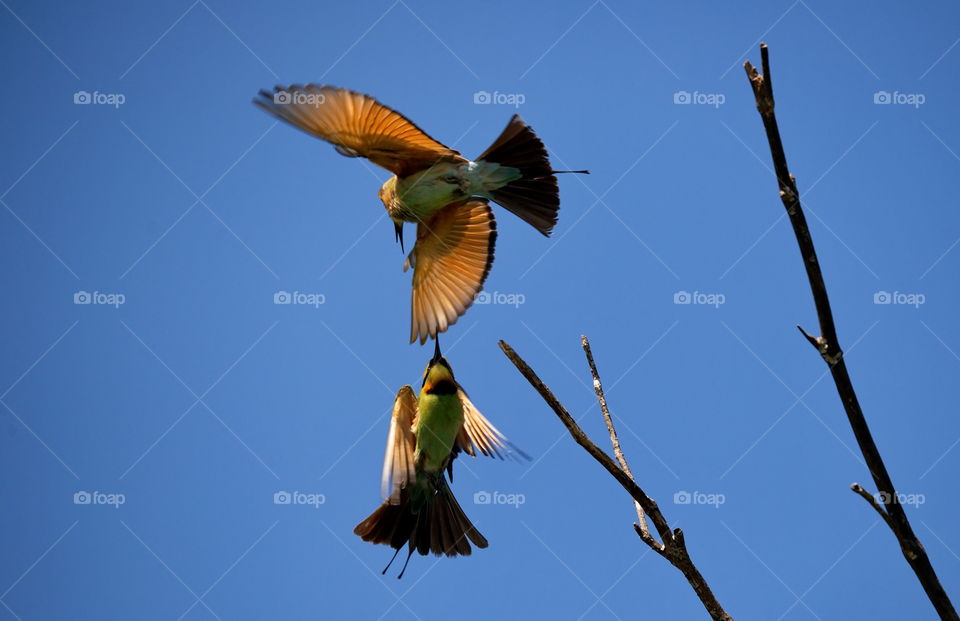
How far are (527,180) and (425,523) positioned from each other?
207 centimetres

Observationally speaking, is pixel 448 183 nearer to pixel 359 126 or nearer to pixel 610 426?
pixel 359 126

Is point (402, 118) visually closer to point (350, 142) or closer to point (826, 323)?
point (350, 142)

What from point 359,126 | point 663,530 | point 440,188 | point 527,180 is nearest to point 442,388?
point 440,188

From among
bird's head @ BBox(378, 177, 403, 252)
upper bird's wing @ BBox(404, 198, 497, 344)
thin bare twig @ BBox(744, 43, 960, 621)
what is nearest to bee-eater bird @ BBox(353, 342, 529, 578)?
upper bird's wing @ BBox(404, 198, 497, 344)

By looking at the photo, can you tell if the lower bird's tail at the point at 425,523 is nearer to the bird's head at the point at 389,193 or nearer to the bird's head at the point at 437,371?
the bird's head at the point at 437,371

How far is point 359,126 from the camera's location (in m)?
4.92

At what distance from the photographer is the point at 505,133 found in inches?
202

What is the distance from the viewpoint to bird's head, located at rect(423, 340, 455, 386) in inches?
203

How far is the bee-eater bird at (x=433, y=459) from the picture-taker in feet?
16.8

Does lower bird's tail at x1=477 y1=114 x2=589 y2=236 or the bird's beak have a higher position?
lower bird's tail at x1=477 y1=114 x2=589 y2=236

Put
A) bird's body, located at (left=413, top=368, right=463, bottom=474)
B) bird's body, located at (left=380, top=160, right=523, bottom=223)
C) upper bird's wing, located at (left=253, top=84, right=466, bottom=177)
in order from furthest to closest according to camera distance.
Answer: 1. bird's body, located at (left=380, top=160, right=523, bottom=223)
2. bird's body, located at (left=413, top=368, right=463, bottom=474)
3. upper bird's wing, located at (left=253, top=84, right=466, bottom=177)

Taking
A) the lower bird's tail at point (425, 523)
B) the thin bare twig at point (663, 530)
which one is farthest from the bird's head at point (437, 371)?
the thin bare twig at point (663, 530)

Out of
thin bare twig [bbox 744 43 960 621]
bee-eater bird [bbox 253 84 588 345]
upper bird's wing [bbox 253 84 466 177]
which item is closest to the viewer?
thin bare twig [bbox 744 43 960 621]

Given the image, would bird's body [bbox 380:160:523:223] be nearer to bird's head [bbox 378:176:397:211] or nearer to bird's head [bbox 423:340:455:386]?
bird's head [bbox 378:176:397:211]
